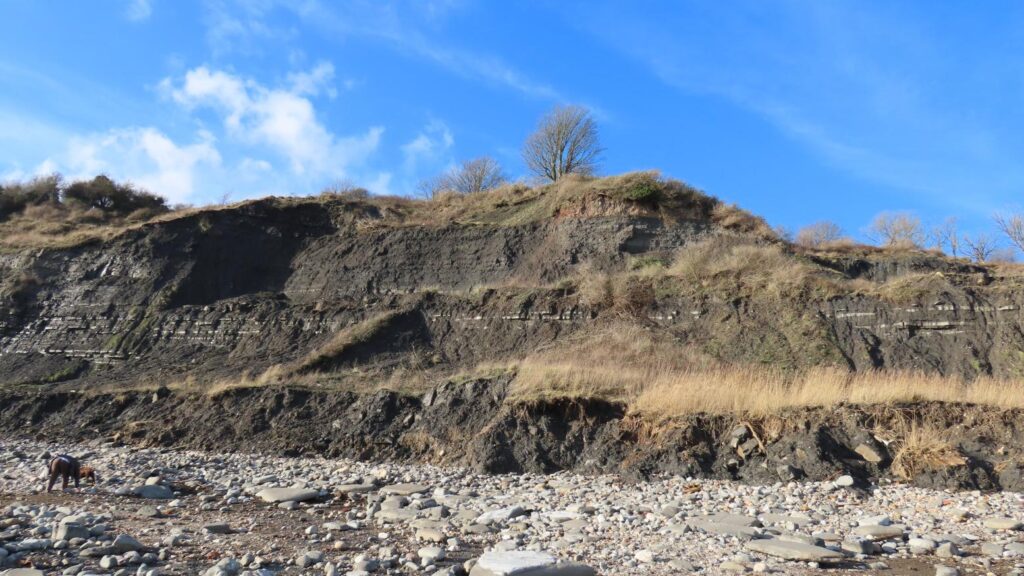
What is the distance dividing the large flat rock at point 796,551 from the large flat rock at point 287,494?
21.9 ft

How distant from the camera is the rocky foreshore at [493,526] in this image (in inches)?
262

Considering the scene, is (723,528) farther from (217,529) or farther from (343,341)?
(343,341)

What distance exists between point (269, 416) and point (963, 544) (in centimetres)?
1476

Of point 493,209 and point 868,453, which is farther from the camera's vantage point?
point 493,209

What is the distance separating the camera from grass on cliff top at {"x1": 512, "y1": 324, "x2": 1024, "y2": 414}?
488 inches

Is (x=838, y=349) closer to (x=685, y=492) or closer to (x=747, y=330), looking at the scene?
(x=747, y=330)

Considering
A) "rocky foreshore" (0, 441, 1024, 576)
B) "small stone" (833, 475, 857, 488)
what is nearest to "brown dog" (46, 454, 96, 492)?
"rocky foreshore" (0, 441, 1024, 576)

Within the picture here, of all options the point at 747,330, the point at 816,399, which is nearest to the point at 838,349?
the point at 747,330

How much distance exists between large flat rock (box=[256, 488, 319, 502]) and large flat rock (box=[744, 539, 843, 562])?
6.68 metres

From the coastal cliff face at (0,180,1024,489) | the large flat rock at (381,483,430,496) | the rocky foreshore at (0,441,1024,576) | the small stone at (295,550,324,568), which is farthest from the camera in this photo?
the coastal cliff face at (0,180,1024,489)

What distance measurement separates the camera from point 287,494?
1043 cm

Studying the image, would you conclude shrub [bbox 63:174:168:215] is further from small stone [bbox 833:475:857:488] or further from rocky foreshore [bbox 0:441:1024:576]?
small stone [bbox 833:475:857:488]

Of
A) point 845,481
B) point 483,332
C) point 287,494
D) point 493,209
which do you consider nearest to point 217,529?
point 287,494

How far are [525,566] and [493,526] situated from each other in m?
2.38
